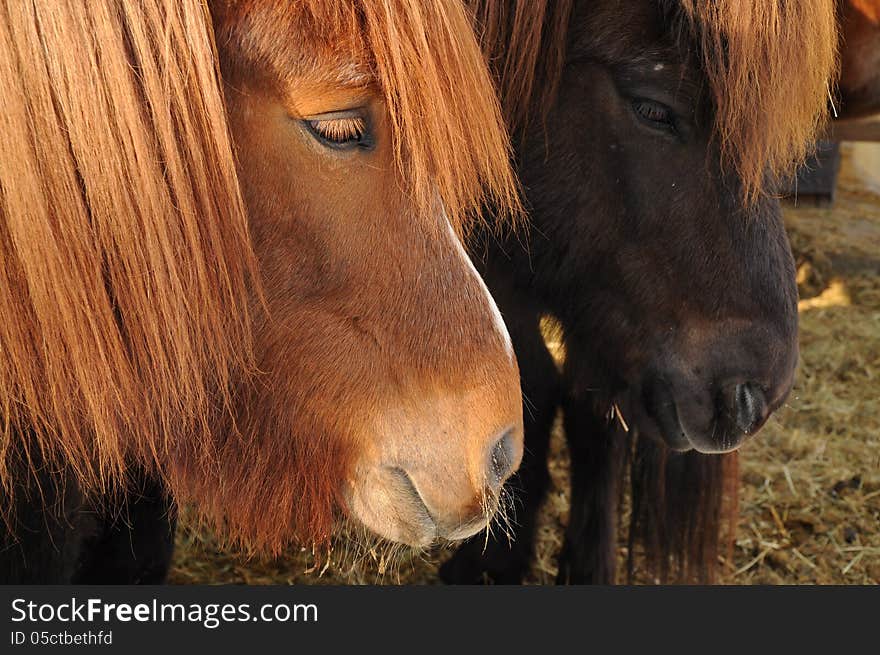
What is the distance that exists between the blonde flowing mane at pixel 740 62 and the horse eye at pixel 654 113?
10cm

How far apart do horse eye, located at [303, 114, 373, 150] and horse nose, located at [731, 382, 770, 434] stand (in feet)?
3.53

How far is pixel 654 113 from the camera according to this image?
6.43ft

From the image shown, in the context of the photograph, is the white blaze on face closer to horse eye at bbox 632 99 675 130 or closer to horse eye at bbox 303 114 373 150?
horse eye at bbox 303 114 373 150

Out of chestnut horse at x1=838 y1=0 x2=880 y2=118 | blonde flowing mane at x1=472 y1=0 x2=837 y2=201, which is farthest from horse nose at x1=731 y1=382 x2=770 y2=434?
chestnut horse at x1=838 y1=0 x2=880 y2=118

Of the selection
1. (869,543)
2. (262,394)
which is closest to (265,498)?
(262,394)

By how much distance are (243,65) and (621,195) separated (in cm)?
95

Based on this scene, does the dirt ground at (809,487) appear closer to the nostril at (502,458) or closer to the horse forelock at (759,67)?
the nostril at (502,458)

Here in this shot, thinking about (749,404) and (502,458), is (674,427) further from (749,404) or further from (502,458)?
(502,458)

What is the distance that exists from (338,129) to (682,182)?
911 millimetres

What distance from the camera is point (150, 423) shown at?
1367 millimetres

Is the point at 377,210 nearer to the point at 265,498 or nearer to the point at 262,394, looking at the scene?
the point at 262,394

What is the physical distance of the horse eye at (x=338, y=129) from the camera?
4.20ft

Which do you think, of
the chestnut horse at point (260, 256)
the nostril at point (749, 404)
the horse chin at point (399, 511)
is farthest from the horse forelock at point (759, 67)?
the horse chin at point (399, 511)

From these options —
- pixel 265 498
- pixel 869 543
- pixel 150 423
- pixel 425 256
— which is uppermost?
pixel 425 256
